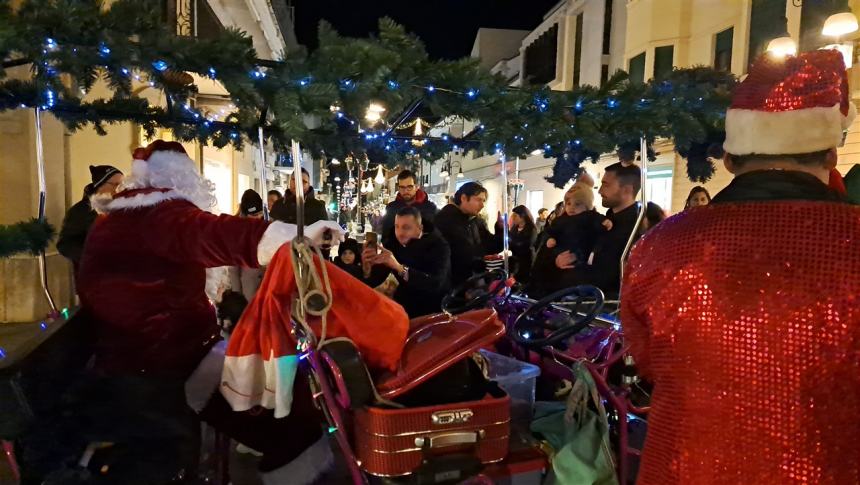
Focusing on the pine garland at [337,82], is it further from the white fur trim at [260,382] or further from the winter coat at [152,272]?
the white fur trim at [260,382]

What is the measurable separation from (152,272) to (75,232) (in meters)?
2.69

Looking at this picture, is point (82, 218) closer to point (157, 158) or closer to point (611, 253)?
point (157, 158)

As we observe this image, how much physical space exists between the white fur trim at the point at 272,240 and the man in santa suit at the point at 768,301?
1222 mm

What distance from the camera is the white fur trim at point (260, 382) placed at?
2.14m

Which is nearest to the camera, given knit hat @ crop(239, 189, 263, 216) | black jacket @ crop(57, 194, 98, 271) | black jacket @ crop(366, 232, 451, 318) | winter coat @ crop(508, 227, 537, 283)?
black jacket @ crop(366, 232, 451, 318)

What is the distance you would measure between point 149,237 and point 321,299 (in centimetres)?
77

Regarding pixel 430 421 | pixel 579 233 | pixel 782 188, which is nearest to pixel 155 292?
pixel 430 421

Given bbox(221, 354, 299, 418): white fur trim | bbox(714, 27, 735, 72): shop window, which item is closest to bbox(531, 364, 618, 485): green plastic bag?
bbox(221, 354, 299, 418): white fur trim

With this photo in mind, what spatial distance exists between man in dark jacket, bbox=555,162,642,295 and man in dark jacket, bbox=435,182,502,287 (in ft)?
4.45

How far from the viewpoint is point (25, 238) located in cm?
291

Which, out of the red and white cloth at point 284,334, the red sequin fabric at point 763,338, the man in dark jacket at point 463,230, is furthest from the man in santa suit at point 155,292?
the man in dark jacket at point 463,230

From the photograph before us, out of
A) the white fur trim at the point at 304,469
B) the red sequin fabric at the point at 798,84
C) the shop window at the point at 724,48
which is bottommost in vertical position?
the white fur trim at the point at 304,469

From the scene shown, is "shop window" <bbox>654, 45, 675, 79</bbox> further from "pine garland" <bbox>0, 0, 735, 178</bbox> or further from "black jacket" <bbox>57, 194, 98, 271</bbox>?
"black jacket" <bbox>57, 194, 98, 271</bbox>

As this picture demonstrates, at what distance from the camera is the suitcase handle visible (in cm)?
212
